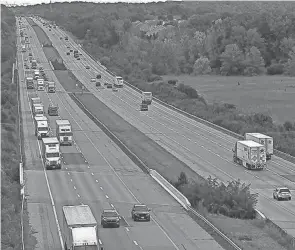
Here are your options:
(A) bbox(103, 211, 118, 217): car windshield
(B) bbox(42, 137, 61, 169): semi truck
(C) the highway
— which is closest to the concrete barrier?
(C) the highway

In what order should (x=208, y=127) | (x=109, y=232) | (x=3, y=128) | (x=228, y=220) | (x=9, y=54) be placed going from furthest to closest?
(x=9, y=54)
(x=208, y=127)
(x=3, y=128)
(x=228, y=220)
(x=109, y=232)

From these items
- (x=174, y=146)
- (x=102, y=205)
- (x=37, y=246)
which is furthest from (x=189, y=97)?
(x=37, y=246)

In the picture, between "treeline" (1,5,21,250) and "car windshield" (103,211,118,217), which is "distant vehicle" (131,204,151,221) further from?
"treeline" (1,5,21,250)

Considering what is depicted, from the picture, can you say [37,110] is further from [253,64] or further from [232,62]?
[253,64]

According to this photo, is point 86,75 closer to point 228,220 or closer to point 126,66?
point 126,66

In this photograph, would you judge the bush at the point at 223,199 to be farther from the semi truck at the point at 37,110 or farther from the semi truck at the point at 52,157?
the semi truck at the point at 37,110

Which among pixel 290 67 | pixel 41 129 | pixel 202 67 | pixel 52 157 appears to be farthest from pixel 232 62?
pixel 52 157
